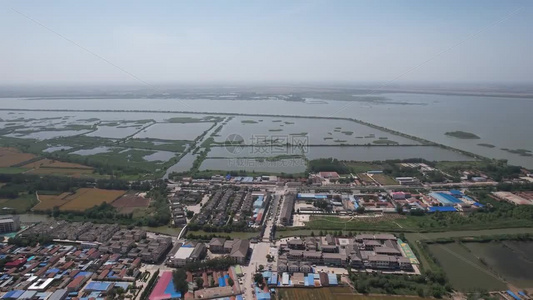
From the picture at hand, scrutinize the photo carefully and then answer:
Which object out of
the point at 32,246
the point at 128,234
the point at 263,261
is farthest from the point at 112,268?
the point at 263,261

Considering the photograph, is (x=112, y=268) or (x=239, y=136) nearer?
(x=112, y=268)

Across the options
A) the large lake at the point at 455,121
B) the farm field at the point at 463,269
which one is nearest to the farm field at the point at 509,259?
the farm field at the point at 463,269

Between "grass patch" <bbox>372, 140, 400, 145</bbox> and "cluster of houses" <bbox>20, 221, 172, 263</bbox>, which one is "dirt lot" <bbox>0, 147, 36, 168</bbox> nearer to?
"cluster of houses" <bbox>20, 221, 172, 263</bbox>

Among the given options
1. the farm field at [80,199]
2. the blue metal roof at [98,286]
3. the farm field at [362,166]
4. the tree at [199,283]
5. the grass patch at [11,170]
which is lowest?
the blue metal roof at [98,286]

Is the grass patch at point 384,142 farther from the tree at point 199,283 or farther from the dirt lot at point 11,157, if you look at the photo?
the dirt lot at point 11,157

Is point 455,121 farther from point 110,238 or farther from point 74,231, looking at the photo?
point 74,231

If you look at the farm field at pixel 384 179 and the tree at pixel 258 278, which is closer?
the tree at pixel 258 278

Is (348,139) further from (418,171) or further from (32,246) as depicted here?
(32,246)
